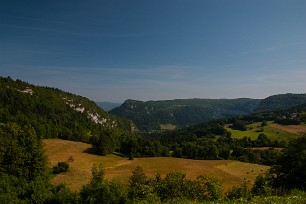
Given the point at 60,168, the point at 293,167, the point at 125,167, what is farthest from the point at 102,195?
the point at 125,167

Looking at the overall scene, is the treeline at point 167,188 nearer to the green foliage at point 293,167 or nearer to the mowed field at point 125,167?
the green foliage at point 293,167

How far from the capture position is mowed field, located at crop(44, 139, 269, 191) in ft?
270

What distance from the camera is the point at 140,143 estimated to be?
434ft

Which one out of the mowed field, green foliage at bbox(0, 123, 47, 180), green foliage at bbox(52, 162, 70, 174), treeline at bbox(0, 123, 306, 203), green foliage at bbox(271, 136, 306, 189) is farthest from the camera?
the mowed field

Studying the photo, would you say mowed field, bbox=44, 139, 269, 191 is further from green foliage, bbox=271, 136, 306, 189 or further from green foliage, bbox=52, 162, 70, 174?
green foliage, bbox=271, 136, 306, 189

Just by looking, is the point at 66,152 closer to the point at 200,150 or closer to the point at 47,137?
the point at 47,137

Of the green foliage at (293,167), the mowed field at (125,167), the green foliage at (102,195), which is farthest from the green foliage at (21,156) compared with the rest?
the green foliage at (293,167)

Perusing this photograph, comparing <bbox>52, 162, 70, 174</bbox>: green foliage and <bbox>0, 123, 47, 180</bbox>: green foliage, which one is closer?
<bbox>0, 123, 47, 180</bbox>: green foliage

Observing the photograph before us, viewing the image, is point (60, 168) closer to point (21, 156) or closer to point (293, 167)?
point (21, 156)

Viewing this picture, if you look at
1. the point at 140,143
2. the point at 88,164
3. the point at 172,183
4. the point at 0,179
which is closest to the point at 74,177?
the point at 88,164

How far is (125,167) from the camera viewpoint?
97625 millimetres

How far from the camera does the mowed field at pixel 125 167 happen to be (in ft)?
270

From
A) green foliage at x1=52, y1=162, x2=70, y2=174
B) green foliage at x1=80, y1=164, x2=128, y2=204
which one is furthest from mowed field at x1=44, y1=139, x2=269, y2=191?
green foliage at x1=80, y1=164, x2=128, y2=204

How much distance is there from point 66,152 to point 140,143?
35.5 m
